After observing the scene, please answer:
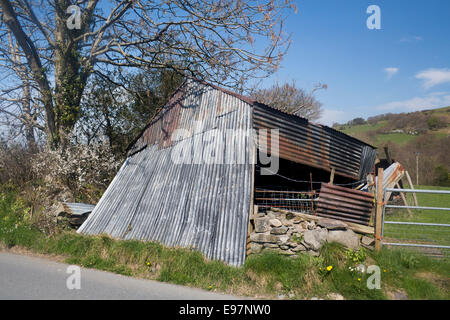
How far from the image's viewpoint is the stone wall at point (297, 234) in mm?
6586

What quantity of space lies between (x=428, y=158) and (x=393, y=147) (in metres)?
8.20

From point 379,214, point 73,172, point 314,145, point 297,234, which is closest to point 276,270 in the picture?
point 297,234

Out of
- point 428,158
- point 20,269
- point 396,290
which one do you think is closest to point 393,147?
point 428,158

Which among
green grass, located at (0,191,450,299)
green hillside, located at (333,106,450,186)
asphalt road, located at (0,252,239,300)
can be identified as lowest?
asphalt road, located at (0,252,239,300)

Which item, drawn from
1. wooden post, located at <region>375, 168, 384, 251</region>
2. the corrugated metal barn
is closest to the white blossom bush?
the corrugated metal barn

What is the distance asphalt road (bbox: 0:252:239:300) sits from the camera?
5.11m

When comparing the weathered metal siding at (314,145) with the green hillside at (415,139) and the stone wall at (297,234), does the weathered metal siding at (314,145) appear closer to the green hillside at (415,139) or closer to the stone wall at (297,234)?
the stone wall at (297,234)

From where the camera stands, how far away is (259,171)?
31.5 feet

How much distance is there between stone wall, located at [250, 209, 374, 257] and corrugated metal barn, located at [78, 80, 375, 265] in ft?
1.30

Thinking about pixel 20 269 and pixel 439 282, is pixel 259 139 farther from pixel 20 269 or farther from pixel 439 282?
pixel 20 269

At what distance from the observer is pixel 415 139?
48.4m

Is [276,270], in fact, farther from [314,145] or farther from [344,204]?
[314,145]

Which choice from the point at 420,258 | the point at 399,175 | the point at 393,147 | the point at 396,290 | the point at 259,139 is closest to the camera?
the point at 396,290

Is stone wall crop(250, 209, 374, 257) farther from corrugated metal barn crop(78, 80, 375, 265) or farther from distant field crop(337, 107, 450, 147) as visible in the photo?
distant field crop(337, 107, 450, 147)
